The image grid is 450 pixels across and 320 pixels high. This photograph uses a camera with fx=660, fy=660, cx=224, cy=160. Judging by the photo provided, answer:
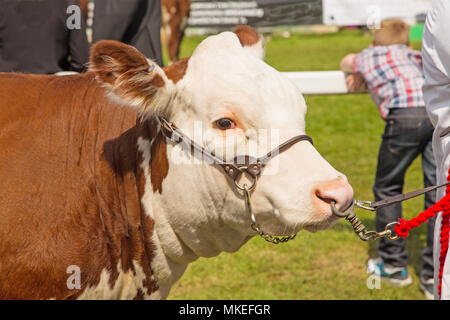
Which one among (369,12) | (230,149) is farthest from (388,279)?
(369,12)

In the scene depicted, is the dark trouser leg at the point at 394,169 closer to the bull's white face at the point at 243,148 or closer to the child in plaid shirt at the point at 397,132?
the child in plaid shirt at the point at 397,132

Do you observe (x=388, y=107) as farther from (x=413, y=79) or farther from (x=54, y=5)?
(x=54, y=5)

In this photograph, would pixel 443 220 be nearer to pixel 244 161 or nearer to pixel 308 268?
pixel 244 161

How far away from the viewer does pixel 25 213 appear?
247cm

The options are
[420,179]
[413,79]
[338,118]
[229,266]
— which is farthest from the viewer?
[338,118]

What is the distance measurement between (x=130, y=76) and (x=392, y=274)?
121 inches

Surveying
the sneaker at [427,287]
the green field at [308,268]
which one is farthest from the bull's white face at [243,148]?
the sneaker at [427,287]

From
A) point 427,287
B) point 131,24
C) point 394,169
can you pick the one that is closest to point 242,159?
point 131,24

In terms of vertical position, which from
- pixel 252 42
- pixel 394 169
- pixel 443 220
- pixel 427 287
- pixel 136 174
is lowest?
pixel 427 287

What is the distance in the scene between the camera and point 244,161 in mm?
2412

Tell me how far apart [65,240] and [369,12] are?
6452 mm

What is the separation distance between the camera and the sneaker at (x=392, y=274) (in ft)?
15.7

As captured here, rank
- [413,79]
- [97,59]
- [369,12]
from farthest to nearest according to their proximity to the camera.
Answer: [369,12] → [413,79] → [97,59]
